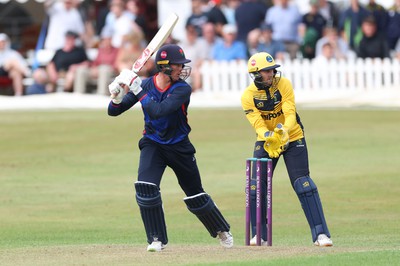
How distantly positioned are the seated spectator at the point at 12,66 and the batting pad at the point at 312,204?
58.9ft

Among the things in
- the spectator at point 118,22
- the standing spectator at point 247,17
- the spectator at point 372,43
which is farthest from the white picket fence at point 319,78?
the spectator at point 118,22

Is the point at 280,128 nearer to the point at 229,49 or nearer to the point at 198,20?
the point at 229,49

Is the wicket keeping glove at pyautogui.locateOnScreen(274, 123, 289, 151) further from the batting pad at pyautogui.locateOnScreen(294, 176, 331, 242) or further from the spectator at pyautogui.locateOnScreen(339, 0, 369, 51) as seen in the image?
the spectator at pyautogui.locateOnScreen(339, 0, 369, 51)

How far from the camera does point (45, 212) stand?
51.0 feet

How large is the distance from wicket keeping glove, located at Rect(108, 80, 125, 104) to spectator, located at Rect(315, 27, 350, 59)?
17.9 metres

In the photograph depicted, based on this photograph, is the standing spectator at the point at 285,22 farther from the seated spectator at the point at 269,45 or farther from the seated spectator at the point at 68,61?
the seated spectator at the point at 68,61

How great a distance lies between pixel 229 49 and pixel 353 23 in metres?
3.05

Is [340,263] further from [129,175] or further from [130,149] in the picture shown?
[130,149]

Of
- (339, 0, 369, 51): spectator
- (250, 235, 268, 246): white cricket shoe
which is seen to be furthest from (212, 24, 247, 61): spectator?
(250, 235, 268, 246): white cricket shoe

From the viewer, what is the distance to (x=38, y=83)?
2906 centimetres

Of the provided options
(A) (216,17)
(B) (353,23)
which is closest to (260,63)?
(B) (353,23)

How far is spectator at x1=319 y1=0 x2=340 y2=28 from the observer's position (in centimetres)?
3045

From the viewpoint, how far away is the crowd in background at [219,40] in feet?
93.5

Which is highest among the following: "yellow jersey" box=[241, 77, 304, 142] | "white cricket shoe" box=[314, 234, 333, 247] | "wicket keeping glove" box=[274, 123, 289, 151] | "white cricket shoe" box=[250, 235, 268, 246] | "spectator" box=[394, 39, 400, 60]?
"yellow jersey" box=[241, 77, 304, 142]
